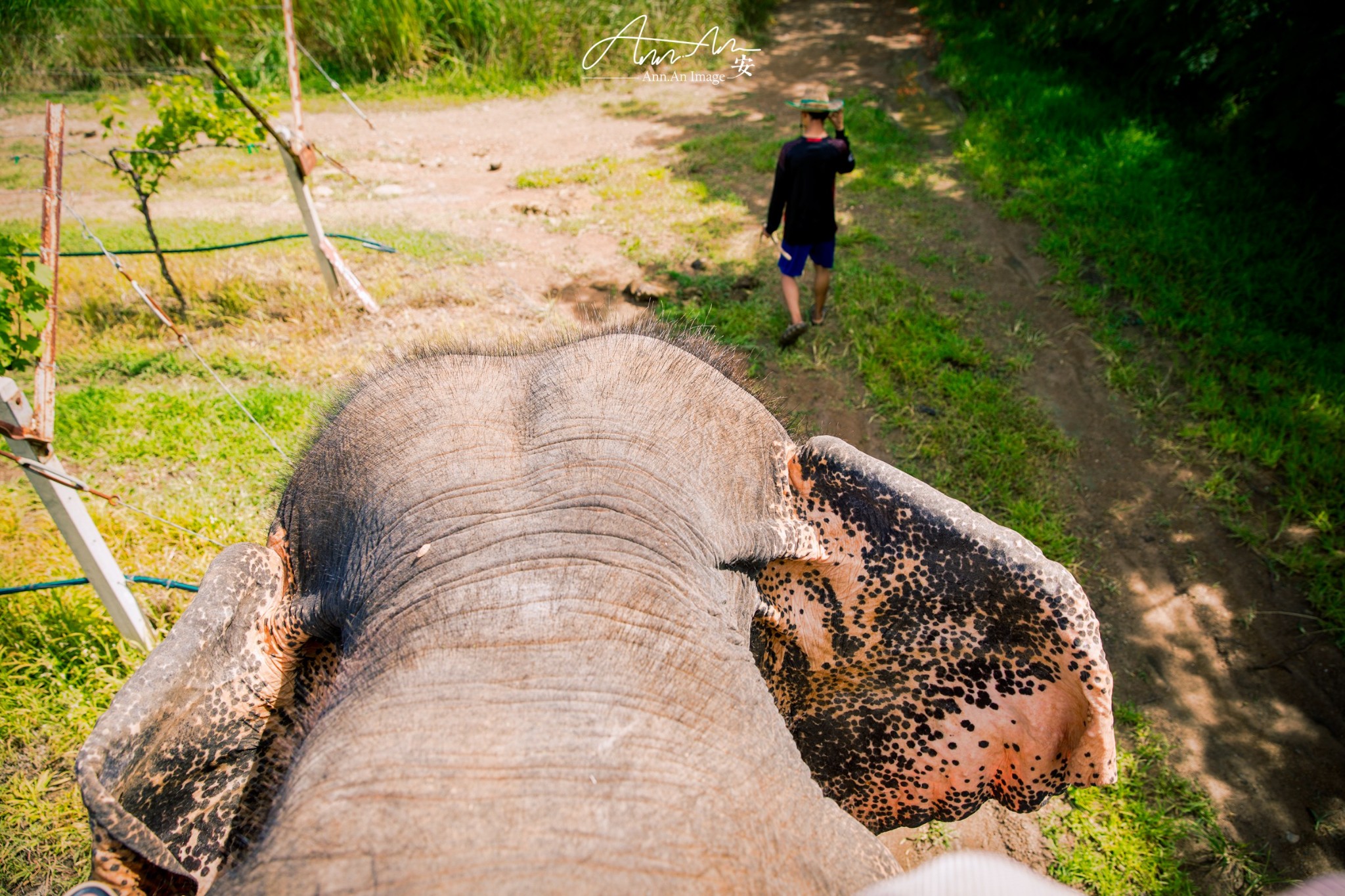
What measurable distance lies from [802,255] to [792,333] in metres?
0.69

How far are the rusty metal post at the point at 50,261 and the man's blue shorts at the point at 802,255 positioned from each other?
453 centimetres

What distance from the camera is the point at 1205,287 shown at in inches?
254

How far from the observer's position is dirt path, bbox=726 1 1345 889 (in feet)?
11.1

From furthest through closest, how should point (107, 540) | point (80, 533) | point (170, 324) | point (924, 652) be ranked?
point (170, 324)
point (107, 540)
point (80, 533)
point (924, 652)

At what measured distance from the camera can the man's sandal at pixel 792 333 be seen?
5.89 m

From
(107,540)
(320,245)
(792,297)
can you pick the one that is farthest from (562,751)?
(320,245)

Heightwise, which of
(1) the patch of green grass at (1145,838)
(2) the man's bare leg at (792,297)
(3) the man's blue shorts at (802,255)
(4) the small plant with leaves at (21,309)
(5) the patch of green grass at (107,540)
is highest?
(4) the small plant with leaves at (21,309)

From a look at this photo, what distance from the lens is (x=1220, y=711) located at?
380 cm

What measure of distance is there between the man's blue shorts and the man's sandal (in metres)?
0.44

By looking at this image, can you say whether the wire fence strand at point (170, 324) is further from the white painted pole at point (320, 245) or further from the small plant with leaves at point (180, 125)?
the white painted pole at point (320, 245)

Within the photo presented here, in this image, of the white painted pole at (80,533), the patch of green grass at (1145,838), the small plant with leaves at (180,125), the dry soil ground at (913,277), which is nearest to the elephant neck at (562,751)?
the dry soil ground at (913,277)

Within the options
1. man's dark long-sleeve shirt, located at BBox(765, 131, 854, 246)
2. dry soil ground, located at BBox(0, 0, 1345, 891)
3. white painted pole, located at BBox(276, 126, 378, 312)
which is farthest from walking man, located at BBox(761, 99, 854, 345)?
white painted pole, located at BBox(276, 126, 378, 312)

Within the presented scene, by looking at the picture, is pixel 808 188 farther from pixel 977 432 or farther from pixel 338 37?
pixel 338 37

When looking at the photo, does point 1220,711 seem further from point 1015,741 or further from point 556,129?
point 556,129
